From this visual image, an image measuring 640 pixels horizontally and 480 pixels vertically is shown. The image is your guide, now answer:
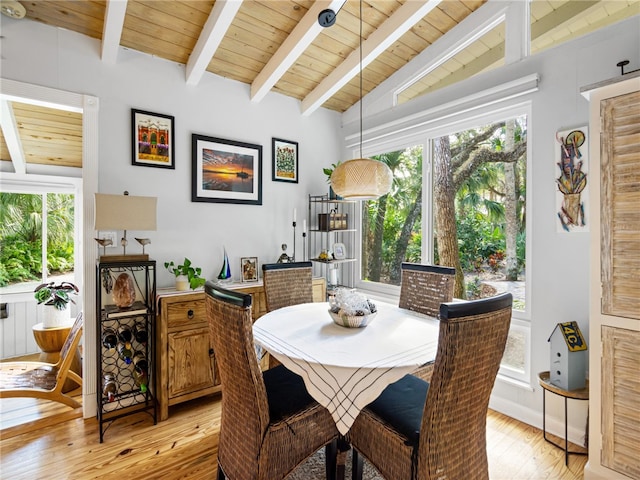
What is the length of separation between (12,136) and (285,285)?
Answer: 9.62 feet

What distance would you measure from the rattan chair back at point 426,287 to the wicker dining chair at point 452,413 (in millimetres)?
985

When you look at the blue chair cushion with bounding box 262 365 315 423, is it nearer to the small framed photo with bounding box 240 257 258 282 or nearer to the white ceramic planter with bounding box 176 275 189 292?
the white ceramic planter with bounding box 176 275 189 292

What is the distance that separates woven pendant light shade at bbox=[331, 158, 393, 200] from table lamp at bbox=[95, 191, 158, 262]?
1331mm

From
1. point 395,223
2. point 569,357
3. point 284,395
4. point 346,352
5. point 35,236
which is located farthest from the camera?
point 35,236

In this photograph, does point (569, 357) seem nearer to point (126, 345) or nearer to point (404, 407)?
point (404, 407)

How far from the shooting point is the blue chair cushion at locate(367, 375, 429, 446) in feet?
4.44

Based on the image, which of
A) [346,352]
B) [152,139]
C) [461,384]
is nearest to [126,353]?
[152,139]

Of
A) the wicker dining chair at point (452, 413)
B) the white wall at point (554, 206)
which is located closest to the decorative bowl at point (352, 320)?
the wicker dining chair at point (452, 413)

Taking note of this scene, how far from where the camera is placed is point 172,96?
2.79m

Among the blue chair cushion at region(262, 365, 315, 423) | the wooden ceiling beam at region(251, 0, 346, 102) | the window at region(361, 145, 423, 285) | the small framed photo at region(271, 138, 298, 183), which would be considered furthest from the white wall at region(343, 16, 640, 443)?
the small framed photo at region(271, 138, 298, 183)

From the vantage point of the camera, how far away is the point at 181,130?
2.84m

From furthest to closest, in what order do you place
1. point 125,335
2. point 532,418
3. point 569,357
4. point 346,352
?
point 125,335, point 532,418, point 569,357, point 346,352

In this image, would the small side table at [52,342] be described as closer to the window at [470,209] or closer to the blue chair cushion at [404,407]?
the blue chair cushion at [404,407]

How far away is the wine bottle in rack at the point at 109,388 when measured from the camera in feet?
7.79
